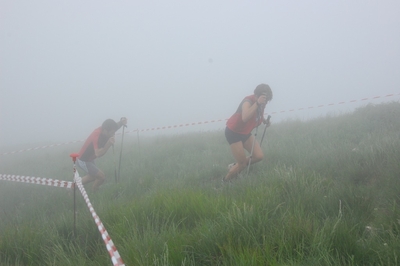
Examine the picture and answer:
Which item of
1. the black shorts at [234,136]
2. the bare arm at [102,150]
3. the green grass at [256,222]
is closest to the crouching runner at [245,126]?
the black shorts at [234,136]

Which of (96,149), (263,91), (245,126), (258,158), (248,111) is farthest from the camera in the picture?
(96,149)

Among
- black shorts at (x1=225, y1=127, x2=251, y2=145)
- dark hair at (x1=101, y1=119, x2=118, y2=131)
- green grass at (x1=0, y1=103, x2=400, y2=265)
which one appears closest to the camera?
green grass at (x1=0, y1=103, x2=400, y2=265)

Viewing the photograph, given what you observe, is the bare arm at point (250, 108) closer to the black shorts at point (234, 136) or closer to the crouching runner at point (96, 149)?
the black shorts at point (234, 136)

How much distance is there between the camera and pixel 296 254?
2.47 m

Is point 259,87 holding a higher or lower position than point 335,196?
higher

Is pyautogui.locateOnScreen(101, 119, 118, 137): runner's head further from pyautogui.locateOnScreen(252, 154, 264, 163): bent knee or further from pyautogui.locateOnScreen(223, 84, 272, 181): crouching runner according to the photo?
pyautogui.locateOnScreen(252, 154, 264, 163): bent knee

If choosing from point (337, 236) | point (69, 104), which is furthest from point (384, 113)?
point (69, 104)

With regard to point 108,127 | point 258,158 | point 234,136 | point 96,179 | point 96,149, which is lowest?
point 96,179

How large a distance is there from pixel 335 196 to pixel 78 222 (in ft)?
9.61

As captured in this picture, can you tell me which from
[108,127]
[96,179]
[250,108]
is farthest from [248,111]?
[96,179]

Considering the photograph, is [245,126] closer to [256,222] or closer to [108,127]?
[108,127]

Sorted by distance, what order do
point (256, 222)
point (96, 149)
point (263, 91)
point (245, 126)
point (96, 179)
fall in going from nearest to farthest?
point (256, 222) < point (263, 91) < point (245, 126) < point (96, 149) < point (96, 179)

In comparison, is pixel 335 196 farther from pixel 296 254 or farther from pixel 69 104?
pixel 69 104

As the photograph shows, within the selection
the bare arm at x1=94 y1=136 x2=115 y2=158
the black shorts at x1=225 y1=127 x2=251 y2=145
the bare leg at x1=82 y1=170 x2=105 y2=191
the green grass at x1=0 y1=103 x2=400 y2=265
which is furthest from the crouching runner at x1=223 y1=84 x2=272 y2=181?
the bare leg at x1=82 y1=170 x2=105 y2=191
